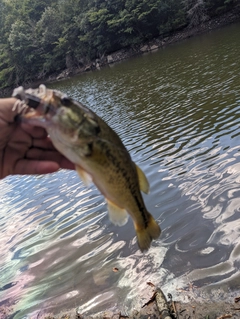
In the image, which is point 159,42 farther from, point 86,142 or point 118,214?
point 86,142

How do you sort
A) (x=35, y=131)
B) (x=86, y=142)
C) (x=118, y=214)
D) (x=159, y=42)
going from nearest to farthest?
1. (x=86, y=142)
2. (x=118, y=214)
3. (x=35, y=131)
4. (x=159, y=42)

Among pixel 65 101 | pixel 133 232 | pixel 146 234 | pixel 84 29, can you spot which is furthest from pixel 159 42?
pixel 65 101

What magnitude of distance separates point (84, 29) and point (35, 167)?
74.1 m

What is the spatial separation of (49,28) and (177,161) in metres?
78.4

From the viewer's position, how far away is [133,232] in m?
9.11

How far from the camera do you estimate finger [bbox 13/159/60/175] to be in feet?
11.6

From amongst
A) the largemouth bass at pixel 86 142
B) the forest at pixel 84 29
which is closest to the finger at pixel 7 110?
the largemouth bass at pixel 86 142

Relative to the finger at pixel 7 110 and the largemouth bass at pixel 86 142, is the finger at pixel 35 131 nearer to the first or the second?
the finger at pixel 7 110

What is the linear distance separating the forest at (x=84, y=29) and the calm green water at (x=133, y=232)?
51495 mm

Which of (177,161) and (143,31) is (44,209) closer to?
(177,161)

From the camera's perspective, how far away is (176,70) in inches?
1203

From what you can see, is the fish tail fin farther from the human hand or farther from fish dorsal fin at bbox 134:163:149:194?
the human hand

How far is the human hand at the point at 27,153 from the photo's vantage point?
3518 mm

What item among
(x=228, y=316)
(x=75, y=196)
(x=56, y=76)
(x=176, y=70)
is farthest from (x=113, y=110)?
(x=56, y=76)
